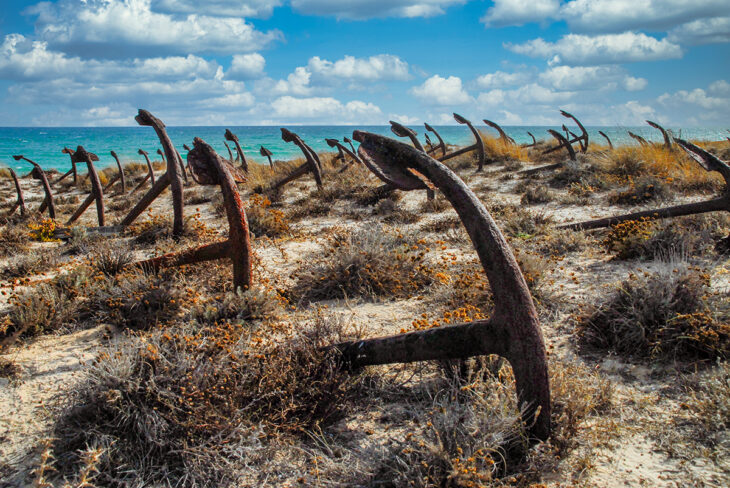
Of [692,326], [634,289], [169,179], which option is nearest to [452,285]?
[634,289]

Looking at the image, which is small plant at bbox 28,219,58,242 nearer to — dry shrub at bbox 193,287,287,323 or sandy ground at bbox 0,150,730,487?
sandy ground at bbox 0,150,730,487

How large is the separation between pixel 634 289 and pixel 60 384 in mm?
3849

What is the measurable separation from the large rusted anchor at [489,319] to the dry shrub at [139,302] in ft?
7.46

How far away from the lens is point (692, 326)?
282cm

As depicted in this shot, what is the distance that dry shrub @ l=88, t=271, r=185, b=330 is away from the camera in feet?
11.9

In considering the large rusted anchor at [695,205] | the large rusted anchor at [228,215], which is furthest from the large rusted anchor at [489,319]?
the large rusted anchor at [695,205]

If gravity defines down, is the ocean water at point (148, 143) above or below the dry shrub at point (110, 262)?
above

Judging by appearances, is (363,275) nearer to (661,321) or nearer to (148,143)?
(661,321)

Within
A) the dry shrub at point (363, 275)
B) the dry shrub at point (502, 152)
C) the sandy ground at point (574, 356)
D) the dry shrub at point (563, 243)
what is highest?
the dry shrub at point (502, 152)

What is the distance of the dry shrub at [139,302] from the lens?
11.9 feet

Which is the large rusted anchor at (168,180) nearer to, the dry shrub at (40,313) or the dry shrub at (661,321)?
the dry shrub at (40,313)

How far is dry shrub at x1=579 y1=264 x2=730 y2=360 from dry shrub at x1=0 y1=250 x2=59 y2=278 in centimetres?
572

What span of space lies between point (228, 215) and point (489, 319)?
7.63 feet

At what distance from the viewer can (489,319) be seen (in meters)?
1.94
